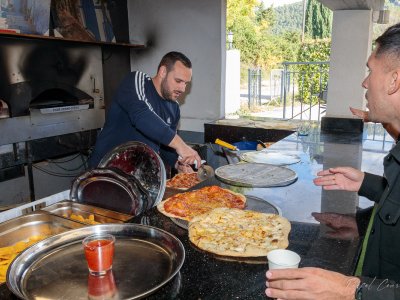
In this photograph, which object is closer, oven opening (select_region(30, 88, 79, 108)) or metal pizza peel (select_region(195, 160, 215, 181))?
metal pizza peel (select_region(195, 160, 215, 181))

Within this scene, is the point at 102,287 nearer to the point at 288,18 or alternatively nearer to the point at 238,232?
the point at 238,232

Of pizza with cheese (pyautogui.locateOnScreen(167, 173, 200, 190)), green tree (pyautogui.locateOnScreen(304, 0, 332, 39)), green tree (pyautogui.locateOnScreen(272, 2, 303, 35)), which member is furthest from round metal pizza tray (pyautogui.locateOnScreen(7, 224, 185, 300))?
green tree (pyautogui.locateOnScreen(272, 2, 303, 35))

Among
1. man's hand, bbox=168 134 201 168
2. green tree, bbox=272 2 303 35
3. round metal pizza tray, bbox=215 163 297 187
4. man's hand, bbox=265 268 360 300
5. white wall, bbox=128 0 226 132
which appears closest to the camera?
man's hand, bbox=265 268 360 300

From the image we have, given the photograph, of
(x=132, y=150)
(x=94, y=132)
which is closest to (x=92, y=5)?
(x=94, y=132)

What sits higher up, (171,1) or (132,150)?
(171,1)

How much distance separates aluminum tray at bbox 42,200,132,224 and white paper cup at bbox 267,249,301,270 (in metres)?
0.85

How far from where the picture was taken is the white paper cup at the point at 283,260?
1077 mm

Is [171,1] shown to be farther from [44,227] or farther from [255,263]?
[255,263]

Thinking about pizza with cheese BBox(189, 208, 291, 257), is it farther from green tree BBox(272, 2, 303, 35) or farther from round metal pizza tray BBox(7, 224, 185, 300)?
green tree BBox(272, 2, 303, 35)

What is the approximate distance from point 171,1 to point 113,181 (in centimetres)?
384

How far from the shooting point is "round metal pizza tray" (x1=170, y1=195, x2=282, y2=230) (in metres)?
1.62

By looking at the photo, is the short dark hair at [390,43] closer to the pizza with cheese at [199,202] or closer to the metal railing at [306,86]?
the pizza with cheese at [199,202]

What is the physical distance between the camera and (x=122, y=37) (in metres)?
5.19

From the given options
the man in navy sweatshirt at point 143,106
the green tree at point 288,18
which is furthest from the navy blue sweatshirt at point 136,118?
the green tree at point 288,18
